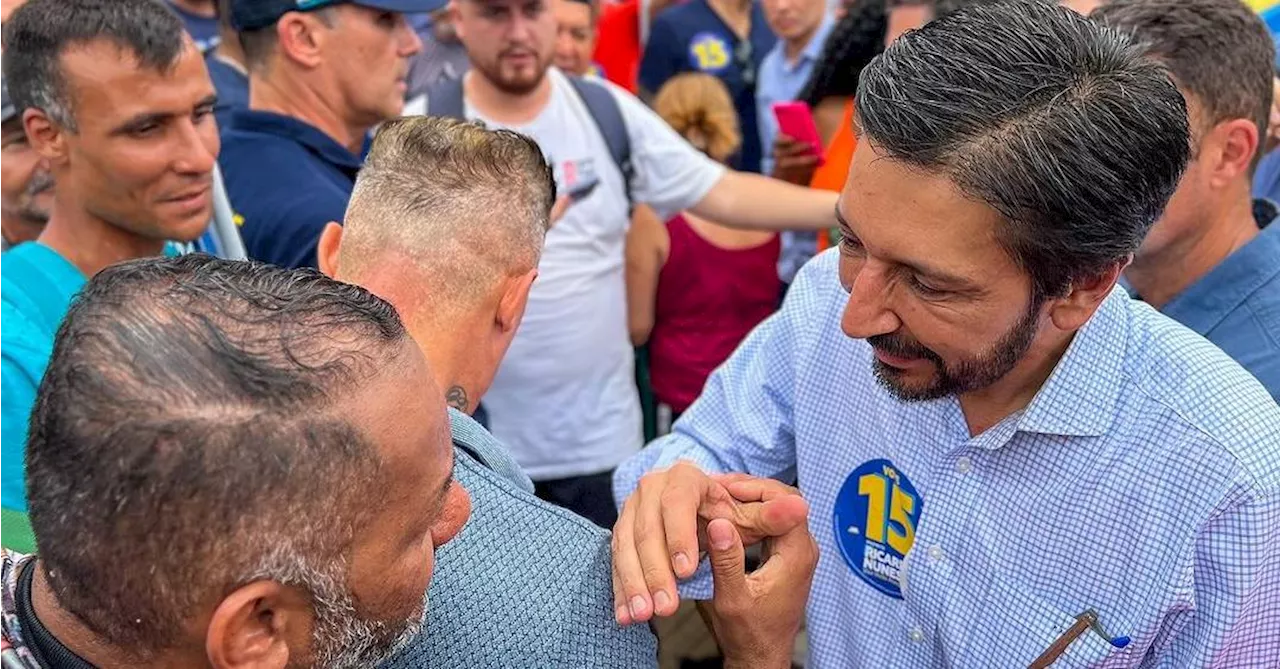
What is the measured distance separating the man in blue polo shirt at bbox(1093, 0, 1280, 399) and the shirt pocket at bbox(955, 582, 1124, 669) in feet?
2.53

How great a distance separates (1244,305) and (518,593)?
1.57 m

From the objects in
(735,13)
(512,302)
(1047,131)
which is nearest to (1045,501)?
(1047,131)

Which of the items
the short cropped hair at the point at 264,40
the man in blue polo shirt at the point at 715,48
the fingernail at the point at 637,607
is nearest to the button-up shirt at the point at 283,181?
A: the short cropped hair at the point at 264,40

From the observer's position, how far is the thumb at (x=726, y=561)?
1.55 metres

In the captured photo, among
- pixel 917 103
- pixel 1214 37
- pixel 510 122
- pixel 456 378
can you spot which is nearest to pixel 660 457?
pixel 456 378

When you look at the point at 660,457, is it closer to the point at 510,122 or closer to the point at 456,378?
the point at 456,378

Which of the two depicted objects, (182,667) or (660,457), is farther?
(660,457)

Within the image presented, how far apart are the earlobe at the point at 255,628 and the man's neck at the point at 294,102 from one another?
2354 mm

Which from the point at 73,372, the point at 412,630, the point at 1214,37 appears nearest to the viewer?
the point at 73,372

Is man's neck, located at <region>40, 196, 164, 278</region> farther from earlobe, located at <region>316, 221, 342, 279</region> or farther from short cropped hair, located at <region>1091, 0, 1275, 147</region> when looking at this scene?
short cropped hair, located at <region>1091, 0, 1275, 147</region>

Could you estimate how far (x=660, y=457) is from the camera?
205cm

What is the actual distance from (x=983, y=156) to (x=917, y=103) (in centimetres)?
12

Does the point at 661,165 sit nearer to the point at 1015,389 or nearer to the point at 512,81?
the point at 512,81

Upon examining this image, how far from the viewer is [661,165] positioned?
3.89m
